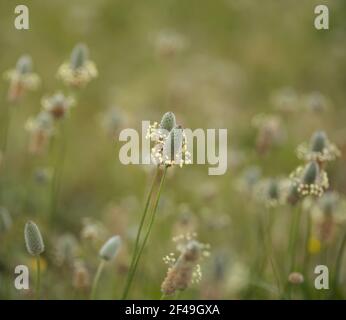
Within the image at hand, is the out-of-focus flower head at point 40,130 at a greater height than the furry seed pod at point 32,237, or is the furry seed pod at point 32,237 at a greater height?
the out-of-focus flower head at point 40,130

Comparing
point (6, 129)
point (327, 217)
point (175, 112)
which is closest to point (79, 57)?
Answer: point (6, 129)

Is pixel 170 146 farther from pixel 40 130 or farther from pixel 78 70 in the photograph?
pixel 40 130

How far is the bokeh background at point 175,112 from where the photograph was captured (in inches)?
89.8

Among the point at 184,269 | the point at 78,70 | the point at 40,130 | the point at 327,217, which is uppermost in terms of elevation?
the point at 78,70

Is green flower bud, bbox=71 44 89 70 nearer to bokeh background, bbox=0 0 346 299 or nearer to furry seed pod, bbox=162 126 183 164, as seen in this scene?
bokeh background, bbox=0 0 346 299

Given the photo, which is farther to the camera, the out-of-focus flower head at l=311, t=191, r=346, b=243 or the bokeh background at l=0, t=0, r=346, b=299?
the bokeh background at l=0, t=0, r=346, b=299

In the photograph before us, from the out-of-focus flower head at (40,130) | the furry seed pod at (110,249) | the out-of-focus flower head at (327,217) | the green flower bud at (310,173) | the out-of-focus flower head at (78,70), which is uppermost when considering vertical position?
the out-of-focus flower head at (78,70)

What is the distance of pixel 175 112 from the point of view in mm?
3309

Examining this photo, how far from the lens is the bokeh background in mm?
2281

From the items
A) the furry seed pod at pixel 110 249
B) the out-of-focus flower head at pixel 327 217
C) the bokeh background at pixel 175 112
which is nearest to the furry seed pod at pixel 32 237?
the furry seed pod at pixel 110 249

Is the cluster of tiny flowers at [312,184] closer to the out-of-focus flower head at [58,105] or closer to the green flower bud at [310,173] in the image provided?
the green flower bud at [310,173]

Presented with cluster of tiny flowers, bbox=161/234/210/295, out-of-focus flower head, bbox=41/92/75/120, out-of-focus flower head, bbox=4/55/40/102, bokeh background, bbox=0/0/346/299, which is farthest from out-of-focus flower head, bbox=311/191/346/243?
out-of-focus flower head, bbox=4/55/40/102
